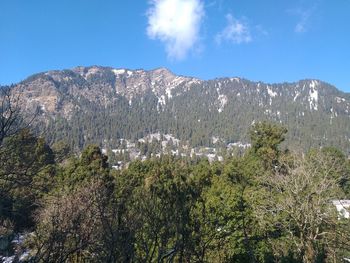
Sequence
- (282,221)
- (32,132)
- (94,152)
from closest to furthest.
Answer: (32,132) → (282,221) → (94,152)

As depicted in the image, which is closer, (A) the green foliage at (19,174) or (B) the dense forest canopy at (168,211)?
(A) the green foliage at (19,174)

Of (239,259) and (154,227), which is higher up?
(154,227)

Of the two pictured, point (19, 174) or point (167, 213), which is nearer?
point (19, 174)

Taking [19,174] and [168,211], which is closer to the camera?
[19,174]

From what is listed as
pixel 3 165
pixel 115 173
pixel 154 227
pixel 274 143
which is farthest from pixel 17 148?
pixel 274 143

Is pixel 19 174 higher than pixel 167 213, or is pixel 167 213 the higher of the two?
pixel 19 174

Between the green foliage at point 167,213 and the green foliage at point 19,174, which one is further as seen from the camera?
the green foliage at point 167,213

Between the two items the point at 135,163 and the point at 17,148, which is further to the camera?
the point at 135,163

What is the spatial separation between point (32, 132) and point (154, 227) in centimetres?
386

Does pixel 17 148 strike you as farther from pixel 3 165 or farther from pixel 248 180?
pixel 248 180

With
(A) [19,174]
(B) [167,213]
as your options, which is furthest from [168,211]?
(A) [19,174]

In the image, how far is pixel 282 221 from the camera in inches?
942

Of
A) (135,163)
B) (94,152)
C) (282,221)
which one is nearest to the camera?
(282,221)

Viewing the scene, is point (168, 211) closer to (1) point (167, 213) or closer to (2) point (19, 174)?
(1) point (167, 213)
